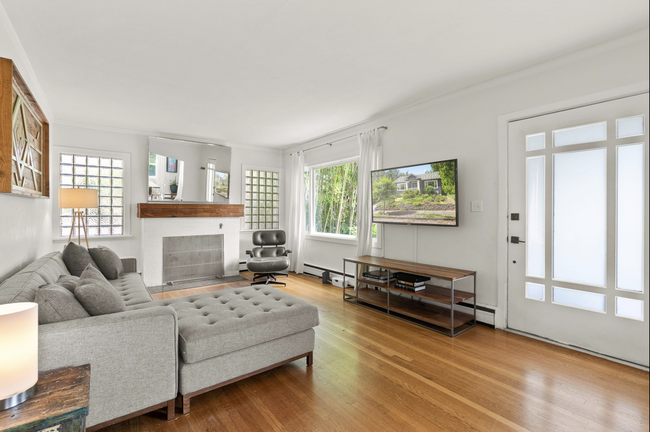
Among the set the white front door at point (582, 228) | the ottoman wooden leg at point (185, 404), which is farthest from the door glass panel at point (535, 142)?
the ottoman wooden leg at point (185, 404)

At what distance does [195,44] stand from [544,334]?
3807 millimetres

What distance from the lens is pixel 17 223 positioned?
2410 millimetres

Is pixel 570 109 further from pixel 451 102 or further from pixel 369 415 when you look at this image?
pixel 369 415

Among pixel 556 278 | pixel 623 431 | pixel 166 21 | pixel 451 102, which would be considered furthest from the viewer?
pixel 451 102

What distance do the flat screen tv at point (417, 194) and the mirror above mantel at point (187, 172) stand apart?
3.07 m

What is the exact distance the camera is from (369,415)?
180cm

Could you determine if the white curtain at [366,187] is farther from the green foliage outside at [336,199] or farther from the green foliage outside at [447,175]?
the green foliage outside at [447,175]

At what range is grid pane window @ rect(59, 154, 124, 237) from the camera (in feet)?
15.2

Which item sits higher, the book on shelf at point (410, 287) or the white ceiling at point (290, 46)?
the white ceiling at point (290, 46)

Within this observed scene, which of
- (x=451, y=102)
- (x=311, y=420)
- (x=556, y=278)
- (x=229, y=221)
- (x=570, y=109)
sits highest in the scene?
(x=451, y=102)

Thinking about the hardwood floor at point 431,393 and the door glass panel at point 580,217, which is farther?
the door glass panel at point 580,217

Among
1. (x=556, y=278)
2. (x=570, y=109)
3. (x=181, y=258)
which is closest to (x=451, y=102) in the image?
(x=570, y=109)

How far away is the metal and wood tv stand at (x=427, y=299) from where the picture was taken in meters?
3.04

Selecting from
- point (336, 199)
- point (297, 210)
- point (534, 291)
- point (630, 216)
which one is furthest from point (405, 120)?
point (297, 210)
